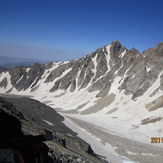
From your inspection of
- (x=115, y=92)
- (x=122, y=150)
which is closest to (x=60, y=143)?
(x=122, y=150)

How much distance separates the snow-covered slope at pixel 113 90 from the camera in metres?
52.3

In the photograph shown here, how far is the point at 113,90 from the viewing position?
8188cm

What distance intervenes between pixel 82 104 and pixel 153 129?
43896 millimetres

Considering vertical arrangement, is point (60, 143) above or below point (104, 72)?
below

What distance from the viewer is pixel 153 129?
44.7m

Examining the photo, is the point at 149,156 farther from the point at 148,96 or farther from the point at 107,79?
the point at 107,79

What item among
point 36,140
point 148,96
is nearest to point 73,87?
point 148,96

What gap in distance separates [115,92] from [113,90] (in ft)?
8.15
